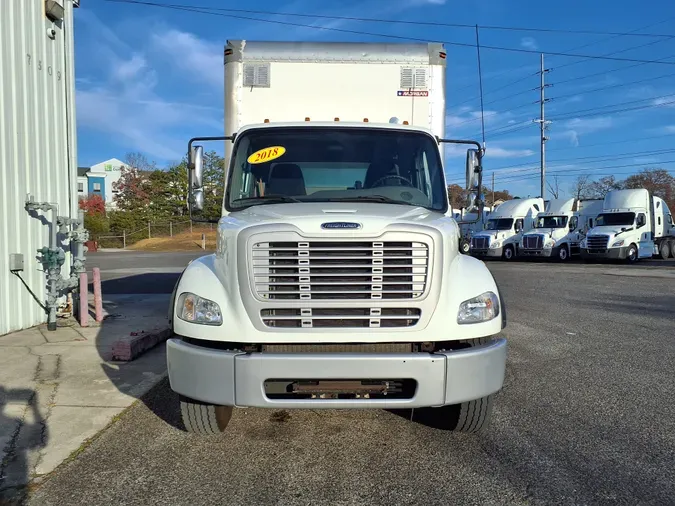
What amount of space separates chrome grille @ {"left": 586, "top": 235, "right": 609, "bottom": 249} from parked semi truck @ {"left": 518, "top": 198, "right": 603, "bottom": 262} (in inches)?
83.7

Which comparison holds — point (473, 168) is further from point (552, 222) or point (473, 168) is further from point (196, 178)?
point (552, 222)

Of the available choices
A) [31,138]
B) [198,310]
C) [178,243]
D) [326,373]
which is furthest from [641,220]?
[178,243]

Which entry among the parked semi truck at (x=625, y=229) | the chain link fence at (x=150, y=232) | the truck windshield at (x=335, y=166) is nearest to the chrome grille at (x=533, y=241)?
the parked semi truck at (x=625, y=229)

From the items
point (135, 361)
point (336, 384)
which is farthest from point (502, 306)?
point (135, 361)

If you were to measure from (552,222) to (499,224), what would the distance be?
3.08 m

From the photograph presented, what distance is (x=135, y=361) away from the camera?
623 cm

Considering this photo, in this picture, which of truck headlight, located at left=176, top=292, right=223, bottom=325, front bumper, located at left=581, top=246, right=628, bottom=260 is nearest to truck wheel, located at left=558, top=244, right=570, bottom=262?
front bumper, located at left=581, top=246, right=628, bottom=260

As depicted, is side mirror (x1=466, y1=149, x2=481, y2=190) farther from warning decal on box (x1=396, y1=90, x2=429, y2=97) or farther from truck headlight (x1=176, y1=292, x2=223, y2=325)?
truck headlight (x1=176, y1=292, x2=223, y2=325)

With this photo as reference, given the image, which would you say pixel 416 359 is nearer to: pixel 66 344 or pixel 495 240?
pixel 66 344

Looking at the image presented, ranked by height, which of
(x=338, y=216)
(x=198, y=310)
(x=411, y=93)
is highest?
(x=411, y=93)

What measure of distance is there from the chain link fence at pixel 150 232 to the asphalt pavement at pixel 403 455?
43.1m

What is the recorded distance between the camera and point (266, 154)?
15.6ft

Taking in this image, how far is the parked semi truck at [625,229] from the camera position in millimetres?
25406

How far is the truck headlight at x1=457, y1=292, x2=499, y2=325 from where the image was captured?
345 cm
